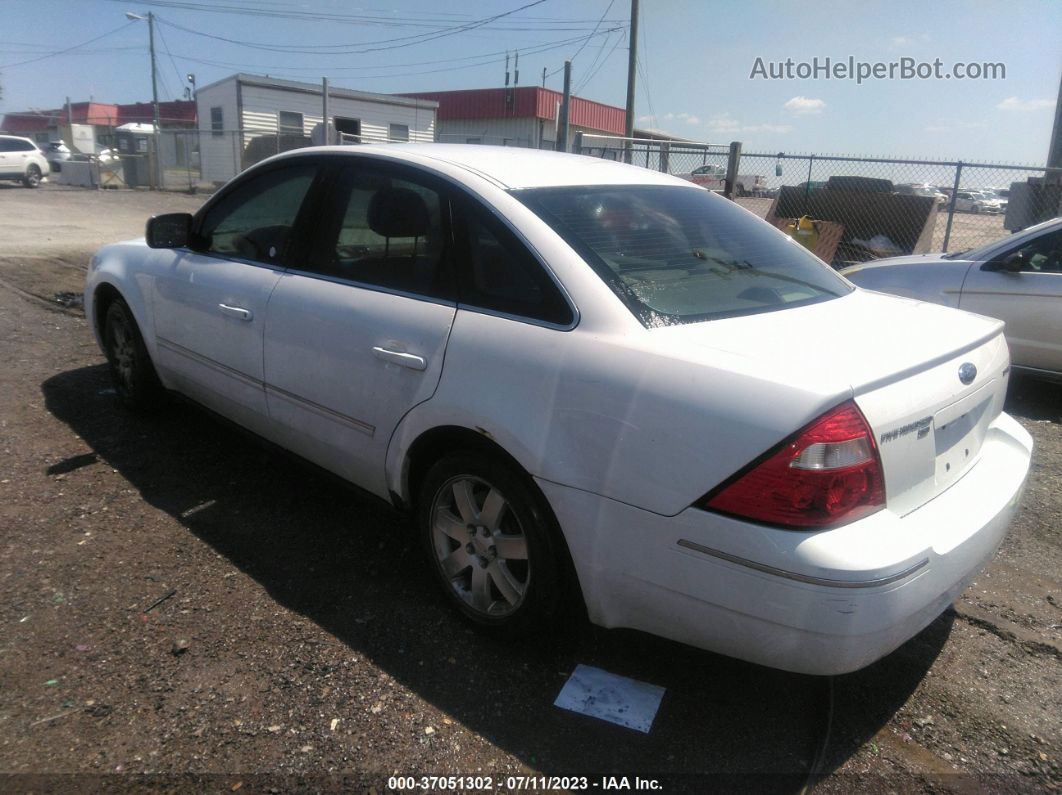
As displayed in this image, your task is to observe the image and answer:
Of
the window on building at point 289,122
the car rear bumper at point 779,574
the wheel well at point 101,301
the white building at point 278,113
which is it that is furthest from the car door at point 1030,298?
the window on building at point 289,122

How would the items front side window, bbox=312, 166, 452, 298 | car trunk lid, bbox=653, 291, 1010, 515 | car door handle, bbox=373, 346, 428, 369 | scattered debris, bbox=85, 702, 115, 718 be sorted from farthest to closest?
front side window, bbox=312, 166, 452, 298 < car door handle, bbox=373, 346, 428, 369 < scattered debris, bbox=85, 702, 115, 718 < car trunk lid, bbox=653, 291, 1010, 515

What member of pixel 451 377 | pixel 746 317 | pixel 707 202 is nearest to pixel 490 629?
pixel 451 377

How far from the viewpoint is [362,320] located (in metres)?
3.11

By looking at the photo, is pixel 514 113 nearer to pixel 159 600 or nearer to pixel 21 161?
pixel 21 161

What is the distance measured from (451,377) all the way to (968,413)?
1.68 metres

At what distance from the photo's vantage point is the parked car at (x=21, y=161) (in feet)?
91.3

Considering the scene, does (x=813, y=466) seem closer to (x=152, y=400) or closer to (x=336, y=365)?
(x=336, y=365)

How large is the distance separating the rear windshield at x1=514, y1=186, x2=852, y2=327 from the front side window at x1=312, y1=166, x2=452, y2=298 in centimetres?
39

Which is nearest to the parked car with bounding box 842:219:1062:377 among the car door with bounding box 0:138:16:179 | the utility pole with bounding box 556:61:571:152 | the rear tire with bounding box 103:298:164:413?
the rear tire with bounding box 103:298:164:413

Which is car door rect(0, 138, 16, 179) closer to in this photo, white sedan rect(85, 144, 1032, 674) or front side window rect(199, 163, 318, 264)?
front side window rect(199, 163, 318, 264)

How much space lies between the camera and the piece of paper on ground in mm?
2576

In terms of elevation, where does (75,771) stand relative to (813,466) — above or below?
below

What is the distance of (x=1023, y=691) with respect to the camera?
2.75 m

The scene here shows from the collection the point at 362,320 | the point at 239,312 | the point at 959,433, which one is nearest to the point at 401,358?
the point at 362,320
